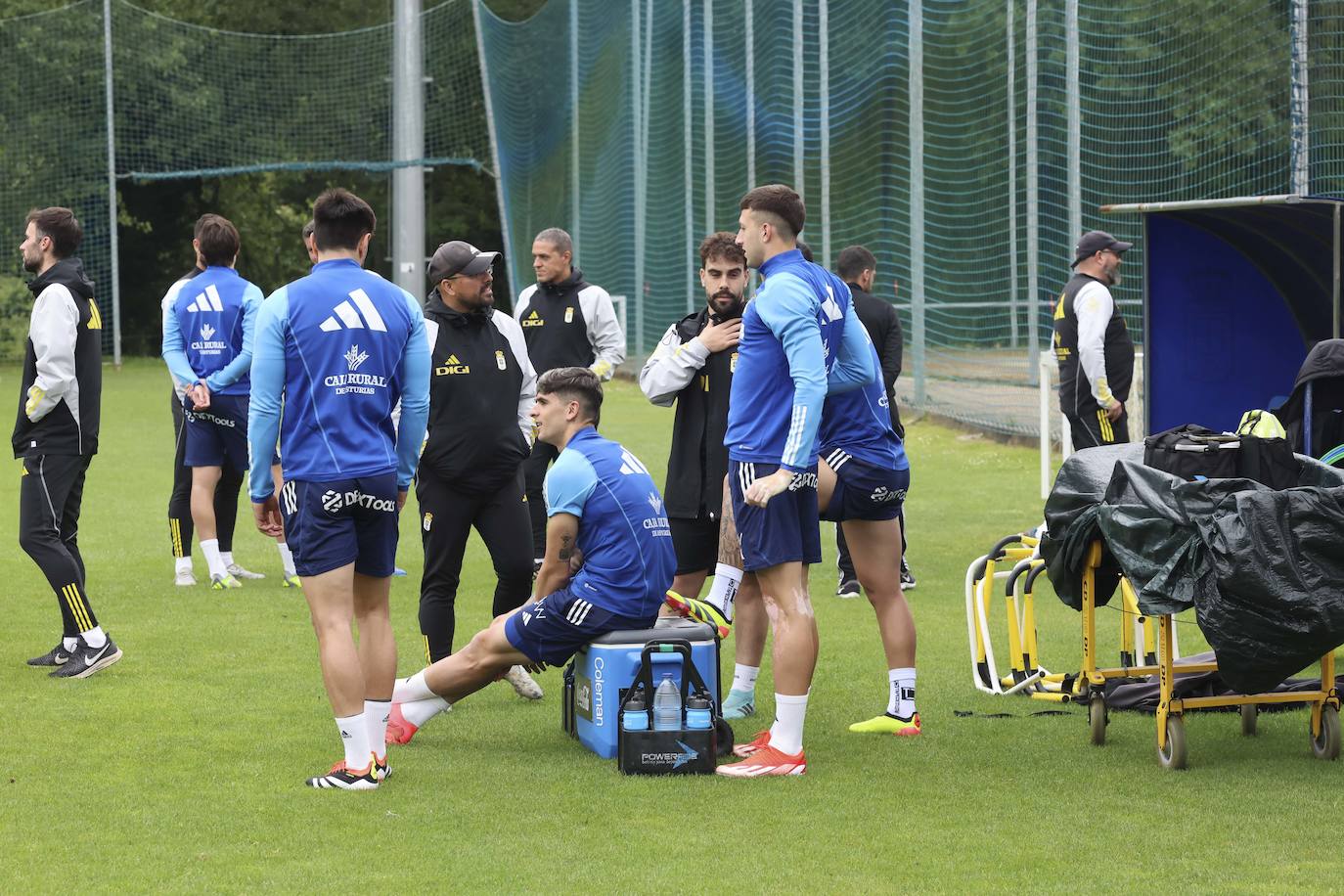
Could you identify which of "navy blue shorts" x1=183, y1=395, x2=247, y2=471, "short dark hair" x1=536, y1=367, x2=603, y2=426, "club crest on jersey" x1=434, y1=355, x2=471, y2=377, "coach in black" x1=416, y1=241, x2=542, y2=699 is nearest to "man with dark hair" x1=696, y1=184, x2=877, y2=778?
"short dark hair" x1=536, y1=367, x2=603, y2=426

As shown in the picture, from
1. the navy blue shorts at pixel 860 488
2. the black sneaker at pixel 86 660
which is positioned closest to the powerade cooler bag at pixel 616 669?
Result: the navy blue shorts at pixel 860 488

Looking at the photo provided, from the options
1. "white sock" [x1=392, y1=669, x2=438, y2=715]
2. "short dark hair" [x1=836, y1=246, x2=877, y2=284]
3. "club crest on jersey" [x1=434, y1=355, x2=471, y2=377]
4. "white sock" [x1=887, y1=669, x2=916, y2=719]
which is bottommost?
"white sock" [x1=887, y1=669, x2=916, y2=719]

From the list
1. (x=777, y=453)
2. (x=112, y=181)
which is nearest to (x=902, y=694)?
(x=777, y=453)

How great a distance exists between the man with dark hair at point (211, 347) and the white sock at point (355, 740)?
417 cm

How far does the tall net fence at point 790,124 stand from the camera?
744 inches

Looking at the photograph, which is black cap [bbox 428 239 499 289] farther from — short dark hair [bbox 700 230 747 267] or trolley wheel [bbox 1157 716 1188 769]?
trolley wheel [bbox 1157 716 1188 769]

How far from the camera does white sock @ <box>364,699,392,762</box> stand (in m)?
5.55

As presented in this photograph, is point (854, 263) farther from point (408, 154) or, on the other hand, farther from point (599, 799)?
point (408, 154)

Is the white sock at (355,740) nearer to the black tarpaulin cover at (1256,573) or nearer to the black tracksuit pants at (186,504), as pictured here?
the black tarpaulin cover at (1256,573)

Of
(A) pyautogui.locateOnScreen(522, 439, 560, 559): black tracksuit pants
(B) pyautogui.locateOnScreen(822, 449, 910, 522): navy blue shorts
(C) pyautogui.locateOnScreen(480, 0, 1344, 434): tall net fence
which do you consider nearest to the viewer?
(B) pyautogui.locateOnScreen(822, 449, 910, 522): navy blue shorts

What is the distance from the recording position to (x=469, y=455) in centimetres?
671

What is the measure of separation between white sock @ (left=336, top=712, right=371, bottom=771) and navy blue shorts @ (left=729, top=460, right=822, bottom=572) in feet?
4.43

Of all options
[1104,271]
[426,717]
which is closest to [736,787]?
[426,717]

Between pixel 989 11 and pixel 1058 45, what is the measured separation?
1.88 metres
